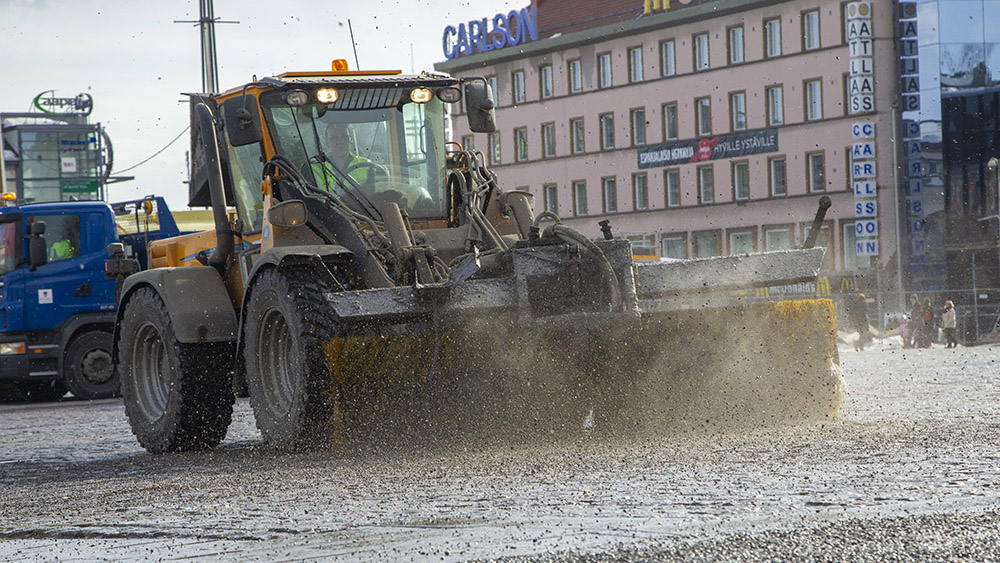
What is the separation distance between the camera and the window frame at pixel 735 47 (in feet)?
202

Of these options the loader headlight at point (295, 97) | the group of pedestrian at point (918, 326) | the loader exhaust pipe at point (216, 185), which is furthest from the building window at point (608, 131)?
the loader headlight at point (295, 97)

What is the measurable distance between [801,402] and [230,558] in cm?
557

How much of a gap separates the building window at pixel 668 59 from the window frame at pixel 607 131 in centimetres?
346

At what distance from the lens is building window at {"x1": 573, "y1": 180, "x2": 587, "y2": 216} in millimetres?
67750

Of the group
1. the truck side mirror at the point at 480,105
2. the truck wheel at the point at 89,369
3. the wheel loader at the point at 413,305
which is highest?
the truck side mirror at the point at 480,105

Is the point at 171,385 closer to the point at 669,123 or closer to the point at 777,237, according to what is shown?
the point at 777,237

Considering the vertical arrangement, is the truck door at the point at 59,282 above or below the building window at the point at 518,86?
below

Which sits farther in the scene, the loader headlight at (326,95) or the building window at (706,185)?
the building window at (706,185)

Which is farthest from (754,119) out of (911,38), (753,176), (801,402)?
(801,402)

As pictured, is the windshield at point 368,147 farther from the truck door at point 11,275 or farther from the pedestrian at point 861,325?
the pedestrian at point 861,325

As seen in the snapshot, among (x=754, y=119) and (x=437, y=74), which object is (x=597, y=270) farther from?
(x=754, y=119)

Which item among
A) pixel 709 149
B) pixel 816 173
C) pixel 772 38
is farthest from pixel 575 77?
pixel 816 173

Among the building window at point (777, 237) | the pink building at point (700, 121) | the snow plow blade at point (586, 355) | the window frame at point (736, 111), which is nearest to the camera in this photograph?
the snow plow blade at point (586, 355)

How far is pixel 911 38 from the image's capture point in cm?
5788
